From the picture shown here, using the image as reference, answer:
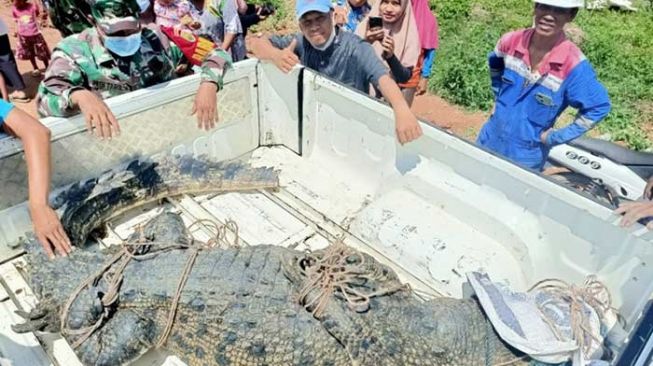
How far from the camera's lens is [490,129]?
3215mm

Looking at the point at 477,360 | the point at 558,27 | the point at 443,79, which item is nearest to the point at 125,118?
the point at 477,360

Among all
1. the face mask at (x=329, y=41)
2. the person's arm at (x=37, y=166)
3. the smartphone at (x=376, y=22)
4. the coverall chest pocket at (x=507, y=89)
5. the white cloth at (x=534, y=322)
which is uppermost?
the smartphone at (x=376, y=22)

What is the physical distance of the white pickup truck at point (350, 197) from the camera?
7.62 ft

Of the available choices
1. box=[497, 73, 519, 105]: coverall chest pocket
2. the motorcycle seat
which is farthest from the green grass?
box=[497, 73, 519, 105]: coverall chest pocket

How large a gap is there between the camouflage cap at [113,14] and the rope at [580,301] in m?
2.43

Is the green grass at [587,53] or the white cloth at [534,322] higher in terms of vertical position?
the white cloth at [534,322]

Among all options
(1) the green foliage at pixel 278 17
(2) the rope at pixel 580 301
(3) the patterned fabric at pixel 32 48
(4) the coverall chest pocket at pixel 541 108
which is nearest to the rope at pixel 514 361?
(2) the rope at pixel 580 301

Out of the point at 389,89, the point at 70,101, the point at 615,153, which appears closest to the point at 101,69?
the point at 70,101

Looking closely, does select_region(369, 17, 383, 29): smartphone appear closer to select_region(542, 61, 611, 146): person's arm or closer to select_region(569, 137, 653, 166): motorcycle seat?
select_region(542, 61, 611, 146): person's arm

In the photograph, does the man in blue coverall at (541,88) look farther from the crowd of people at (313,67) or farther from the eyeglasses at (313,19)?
the eyeglasses at (313,19)

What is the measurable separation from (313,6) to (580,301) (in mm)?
2064

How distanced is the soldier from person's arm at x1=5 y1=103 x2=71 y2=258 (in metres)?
0.41

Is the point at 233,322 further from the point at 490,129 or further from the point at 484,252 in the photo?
the point at 490,129

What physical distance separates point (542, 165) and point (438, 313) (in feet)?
4.66
